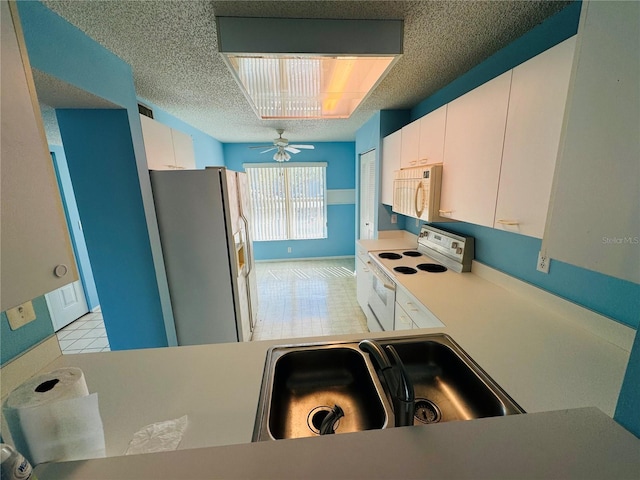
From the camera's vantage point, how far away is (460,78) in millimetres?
2086

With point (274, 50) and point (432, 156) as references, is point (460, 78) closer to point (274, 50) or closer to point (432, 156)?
point (432, 156)

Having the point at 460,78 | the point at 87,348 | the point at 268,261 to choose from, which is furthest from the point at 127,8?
the point at 268,261

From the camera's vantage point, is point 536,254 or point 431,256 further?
point 431,256

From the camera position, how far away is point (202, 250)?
2.19 metres

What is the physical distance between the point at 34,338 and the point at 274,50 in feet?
5.40

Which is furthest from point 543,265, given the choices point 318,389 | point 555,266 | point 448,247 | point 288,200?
point 288,200

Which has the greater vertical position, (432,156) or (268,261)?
(432,156)

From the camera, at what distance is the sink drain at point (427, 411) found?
3.14 ft

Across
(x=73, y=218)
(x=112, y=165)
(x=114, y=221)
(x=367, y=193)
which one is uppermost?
(x=112, y=165)

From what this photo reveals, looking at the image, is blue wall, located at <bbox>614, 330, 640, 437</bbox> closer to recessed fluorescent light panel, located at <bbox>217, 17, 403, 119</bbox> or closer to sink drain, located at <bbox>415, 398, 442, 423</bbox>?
sink drain, located at <bbox>415, 398, 442, 423</bbox>

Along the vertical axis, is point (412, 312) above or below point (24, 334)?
below

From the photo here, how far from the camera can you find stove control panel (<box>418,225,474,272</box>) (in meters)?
2.02

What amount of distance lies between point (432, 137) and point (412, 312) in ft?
4.47

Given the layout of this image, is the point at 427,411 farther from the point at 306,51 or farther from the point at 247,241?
the point at 247,241
